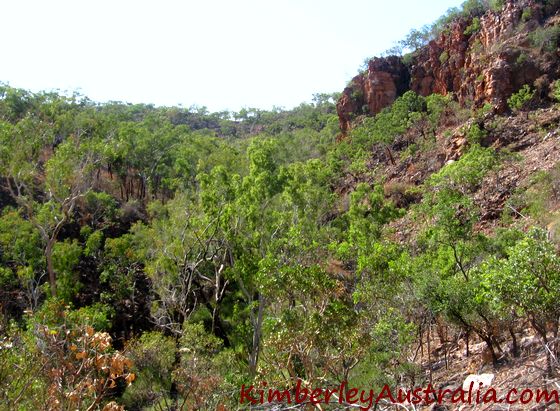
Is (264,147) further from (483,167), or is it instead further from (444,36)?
(444,36)

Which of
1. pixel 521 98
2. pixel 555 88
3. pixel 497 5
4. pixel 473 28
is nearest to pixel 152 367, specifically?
pixel 521 98

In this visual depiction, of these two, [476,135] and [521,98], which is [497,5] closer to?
[521,98]

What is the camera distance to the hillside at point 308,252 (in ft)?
26.7

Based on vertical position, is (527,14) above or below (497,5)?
below

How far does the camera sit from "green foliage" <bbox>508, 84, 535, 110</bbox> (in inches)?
1320

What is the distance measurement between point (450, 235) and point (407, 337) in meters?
3.78

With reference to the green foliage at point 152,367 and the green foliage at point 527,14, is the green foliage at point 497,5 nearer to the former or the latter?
the green foliage at point 527,14

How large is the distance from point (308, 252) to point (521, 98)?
86.1ft

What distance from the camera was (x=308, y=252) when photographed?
14.2 m

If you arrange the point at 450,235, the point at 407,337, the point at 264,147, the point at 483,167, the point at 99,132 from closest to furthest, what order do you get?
the point at 407,337, the point at 450,235, the point at 264,147, the point at 483,167, the point at 99,132

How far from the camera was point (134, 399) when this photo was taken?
1490cm

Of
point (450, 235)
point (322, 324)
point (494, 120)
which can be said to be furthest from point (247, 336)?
point (494, 120)

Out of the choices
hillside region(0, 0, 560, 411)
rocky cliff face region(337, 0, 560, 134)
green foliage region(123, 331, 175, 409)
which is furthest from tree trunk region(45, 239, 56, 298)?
rocky cliff face region(337, 0, 560, 134)

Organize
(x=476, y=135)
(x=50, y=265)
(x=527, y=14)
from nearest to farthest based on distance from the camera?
(x=50, y=265) → (x=476, y=135) → (x=527, y=14)
